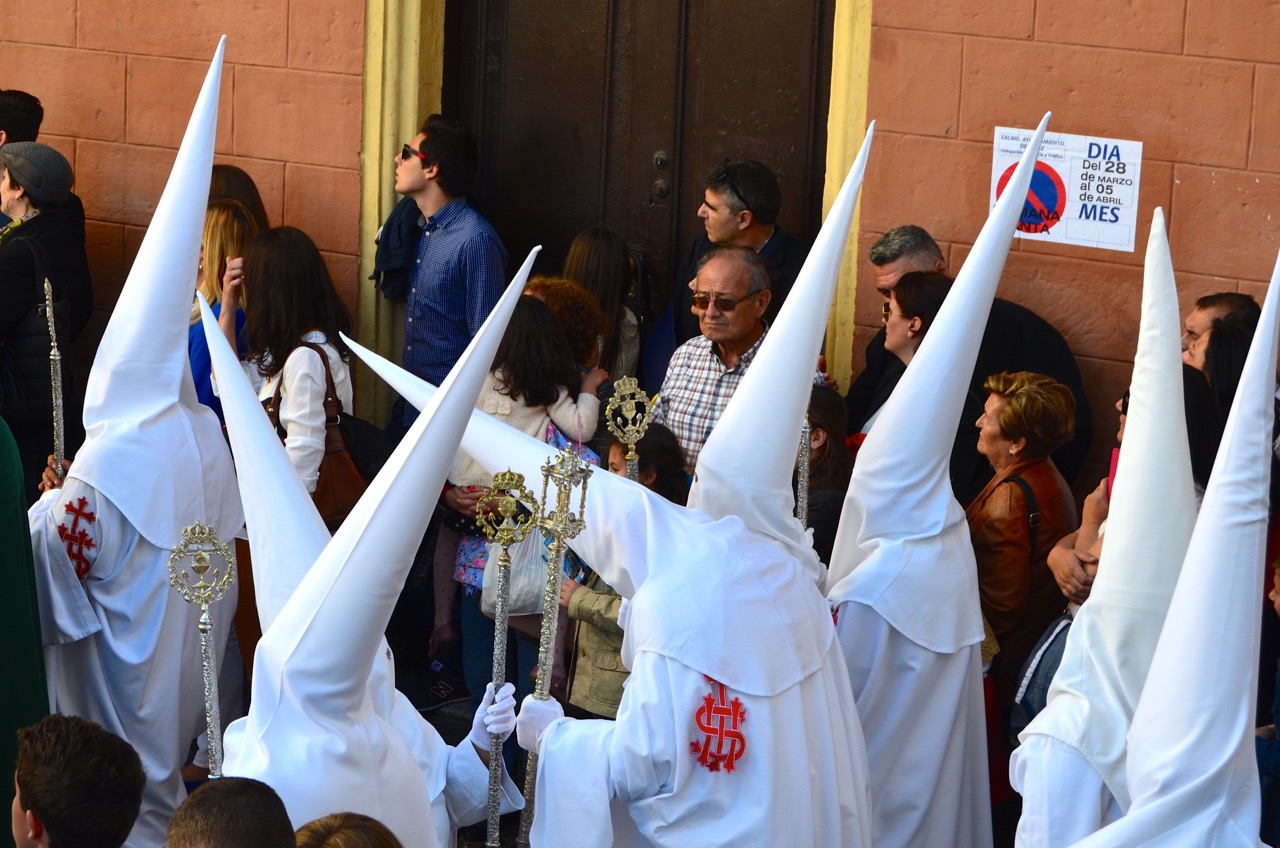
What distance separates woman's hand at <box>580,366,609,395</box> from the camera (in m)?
5.49

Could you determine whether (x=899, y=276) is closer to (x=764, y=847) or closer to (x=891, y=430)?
(x=891, y=430)

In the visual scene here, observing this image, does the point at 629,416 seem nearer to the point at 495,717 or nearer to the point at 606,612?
the point at 606,612

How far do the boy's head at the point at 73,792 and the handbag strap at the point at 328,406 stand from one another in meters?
2.30

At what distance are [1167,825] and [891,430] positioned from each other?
4.24 feet

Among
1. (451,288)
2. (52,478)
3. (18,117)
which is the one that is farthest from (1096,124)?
(18,117)

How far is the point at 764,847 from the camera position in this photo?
3754 mm

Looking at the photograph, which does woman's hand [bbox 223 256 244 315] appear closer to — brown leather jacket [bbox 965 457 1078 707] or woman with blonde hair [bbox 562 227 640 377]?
woman with blonde hair [bbox 562 227 640 377]

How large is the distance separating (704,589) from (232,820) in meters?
1.27

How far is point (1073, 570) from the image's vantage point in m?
4.41

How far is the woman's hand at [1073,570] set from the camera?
4.34 meters

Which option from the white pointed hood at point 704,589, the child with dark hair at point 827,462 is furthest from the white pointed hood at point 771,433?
the child with dark hair at point 827,462

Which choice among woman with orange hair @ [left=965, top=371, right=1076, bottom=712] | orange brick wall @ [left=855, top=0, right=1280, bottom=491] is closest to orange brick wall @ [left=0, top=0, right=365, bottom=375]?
orange brick wall @ [left=855, top=0, right=1280, bottom=491]

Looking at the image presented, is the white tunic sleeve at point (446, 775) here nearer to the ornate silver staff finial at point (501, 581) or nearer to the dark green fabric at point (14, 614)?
the ornate silver staff finial at point (501, 581)

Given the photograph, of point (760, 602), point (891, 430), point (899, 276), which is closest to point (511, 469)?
point (760, 602)
